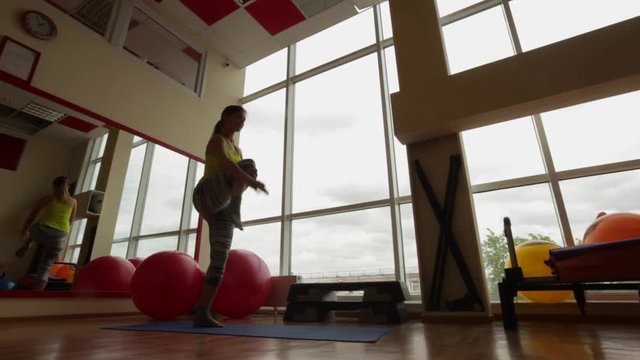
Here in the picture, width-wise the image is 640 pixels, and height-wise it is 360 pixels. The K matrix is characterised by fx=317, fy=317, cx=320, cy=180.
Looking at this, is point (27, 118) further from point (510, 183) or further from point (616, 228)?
point (616, 228)

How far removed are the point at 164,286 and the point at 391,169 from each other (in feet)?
6.96

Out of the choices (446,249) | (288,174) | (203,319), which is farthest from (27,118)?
(446,249)

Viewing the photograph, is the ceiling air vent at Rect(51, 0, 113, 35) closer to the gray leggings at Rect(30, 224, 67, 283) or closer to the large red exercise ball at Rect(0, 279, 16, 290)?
the gray leggings at Rect(30, 224, 67, 283)

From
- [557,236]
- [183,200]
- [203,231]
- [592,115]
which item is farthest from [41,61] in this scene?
[592,115]

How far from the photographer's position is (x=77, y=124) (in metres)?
2.74

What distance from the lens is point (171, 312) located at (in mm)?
2098

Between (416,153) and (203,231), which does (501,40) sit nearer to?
(416,153)

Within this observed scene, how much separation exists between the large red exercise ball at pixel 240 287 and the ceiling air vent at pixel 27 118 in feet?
6.12

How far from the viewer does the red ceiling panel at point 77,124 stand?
2678mm

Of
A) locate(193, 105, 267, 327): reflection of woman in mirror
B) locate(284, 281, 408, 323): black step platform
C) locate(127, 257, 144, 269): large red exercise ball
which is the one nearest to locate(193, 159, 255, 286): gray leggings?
locate(193, 105, 267, 327): reflection of woman in mirror

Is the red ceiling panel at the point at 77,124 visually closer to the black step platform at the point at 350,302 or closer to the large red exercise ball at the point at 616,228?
the black step platform at the point at 350,302

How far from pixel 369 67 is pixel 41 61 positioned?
10.1ft

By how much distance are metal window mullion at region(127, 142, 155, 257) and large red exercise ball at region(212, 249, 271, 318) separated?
1.22 metres

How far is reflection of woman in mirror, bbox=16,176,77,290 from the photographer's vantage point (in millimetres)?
2347
